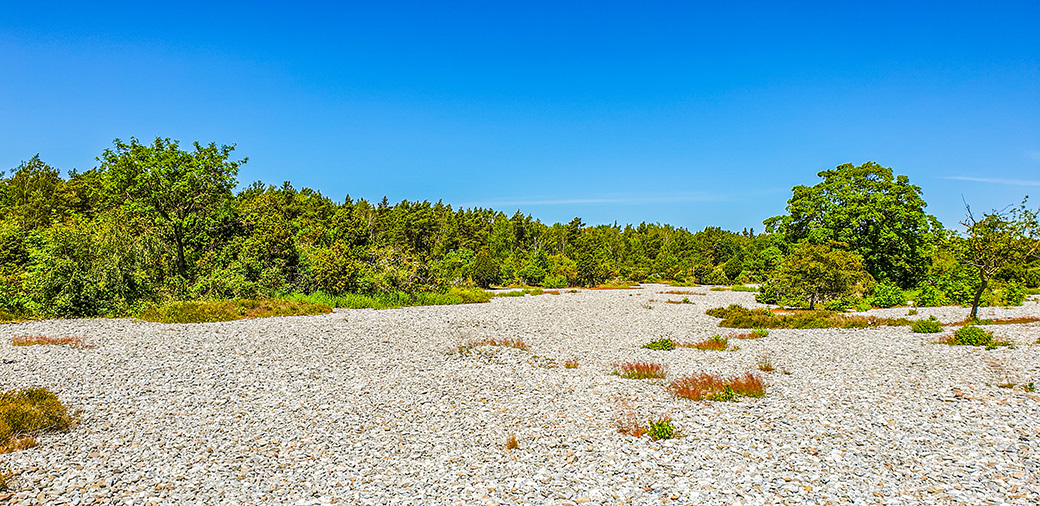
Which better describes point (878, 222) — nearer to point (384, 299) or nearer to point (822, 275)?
point (822, 275)

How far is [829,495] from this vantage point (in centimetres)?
676

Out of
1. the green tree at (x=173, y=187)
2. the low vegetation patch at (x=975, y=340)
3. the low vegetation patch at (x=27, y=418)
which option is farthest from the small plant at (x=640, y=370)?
the green tree at (x=173, y=187)

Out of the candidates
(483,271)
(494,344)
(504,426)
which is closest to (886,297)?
(494,344)

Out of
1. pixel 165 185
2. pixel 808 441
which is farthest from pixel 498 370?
pixel 165 185

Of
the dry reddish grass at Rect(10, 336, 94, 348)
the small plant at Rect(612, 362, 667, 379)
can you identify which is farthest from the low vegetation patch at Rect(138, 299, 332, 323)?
the small plant at Rect(612, 362, 667, 379)

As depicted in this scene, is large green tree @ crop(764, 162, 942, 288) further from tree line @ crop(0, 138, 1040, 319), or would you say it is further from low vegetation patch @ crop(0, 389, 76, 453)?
low vegetation patch @ crop(0, 389, 76, 453)

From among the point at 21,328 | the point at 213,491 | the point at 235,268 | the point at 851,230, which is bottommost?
the point at 213,491

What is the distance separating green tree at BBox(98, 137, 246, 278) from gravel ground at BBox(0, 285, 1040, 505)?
348 inches

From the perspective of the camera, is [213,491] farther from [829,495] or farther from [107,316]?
[107,316]

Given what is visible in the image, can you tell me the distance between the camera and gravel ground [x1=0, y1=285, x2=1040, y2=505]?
7.10 m

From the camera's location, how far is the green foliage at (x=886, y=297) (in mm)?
31406

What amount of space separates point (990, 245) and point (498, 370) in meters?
22.7

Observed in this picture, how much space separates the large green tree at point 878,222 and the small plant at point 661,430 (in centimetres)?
3136

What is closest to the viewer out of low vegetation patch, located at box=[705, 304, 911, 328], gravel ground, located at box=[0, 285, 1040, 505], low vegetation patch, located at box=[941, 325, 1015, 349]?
gravel ground, located at box=[0, 285, 1040, 505]
